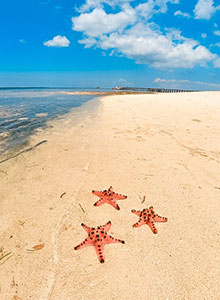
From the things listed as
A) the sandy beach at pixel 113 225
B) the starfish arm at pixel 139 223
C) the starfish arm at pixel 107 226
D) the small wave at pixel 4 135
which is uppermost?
the small wave at pixel 4 135

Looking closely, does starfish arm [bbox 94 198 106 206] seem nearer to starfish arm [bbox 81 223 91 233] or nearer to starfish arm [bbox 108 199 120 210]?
starfish arm [bbox 108 199 120 210]

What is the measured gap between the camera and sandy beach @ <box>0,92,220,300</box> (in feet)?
6.73

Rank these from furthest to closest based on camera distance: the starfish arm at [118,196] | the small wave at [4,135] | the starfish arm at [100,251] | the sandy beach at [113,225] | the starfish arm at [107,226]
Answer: the small wave at [4,135] → the starfish arm at [118,196] → the starfish arm at [107,226] → the starfish arm at [100,251] → the sandy beach at [113,225]

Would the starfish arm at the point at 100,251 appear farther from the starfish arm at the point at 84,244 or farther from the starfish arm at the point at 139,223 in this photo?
the starfish arm at the point at 139,223

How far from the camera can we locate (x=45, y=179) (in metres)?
4.28

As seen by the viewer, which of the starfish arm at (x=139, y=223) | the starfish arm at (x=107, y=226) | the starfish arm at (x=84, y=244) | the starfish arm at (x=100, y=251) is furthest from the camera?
the starfish arm at (x=139, y=223)

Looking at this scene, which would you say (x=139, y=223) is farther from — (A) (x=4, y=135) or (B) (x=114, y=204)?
(A) (x=4, y=135)

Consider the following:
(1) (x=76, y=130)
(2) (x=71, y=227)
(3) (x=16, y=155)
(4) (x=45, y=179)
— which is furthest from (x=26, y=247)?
(1) (x=76, y=130)

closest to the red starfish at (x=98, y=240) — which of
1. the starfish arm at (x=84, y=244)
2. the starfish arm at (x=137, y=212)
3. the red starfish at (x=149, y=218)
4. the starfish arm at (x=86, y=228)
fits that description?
the starfish arm at (x=84, y=244)

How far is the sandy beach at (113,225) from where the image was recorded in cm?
205

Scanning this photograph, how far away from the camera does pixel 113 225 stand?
2902 millimetres

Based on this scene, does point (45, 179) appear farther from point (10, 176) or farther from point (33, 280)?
point (33, 280)

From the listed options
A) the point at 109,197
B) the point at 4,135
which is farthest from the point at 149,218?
the point at 4,135

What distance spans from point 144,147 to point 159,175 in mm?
2013
